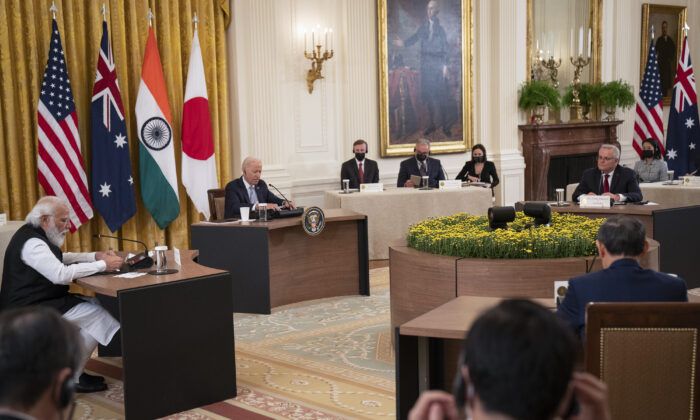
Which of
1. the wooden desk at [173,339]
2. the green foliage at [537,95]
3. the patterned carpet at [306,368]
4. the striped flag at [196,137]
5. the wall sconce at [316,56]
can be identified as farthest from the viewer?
the green foliage at [537,95]

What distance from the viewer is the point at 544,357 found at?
136 cm

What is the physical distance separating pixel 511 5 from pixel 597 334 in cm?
977

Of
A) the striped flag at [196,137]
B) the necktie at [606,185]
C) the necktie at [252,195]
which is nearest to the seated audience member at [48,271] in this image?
the necktie at [252,195]

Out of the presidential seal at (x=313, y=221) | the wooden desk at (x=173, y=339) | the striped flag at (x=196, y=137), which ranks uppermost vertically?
the striped flag at (x=196, y=137)

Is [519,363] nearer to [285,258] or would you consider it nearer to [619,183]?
[285,258]

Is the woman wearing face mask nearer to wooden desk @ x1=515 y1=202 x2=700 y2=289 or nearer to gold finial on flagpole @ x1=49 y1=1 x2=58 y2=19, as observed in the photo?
wooden desk @ x1=515 y1=202 x2=700 y2=289

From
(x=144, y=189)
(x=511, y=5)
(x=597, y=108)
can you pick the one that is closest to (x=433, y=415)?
(x=144, y=189)

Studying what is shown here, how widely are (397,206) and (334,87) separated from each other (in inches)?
89.4

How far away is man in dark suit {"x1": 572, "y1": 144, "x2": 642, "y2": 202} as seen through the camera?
7.34 meters

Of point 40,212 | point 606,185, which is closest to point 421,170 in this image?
point 606,185

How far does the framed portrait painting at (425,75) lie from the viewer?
10.8 meters

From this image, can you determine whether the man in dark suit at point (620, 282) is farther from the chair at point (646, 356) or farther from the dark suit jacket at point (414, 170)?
the dark suit jacket at point (414, 170)

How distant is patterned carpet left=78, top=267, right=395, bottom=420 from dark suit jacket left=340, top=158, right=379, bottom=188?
259cm

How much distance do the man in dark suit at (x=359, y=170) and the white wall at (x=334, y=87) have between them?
2.40 feet
